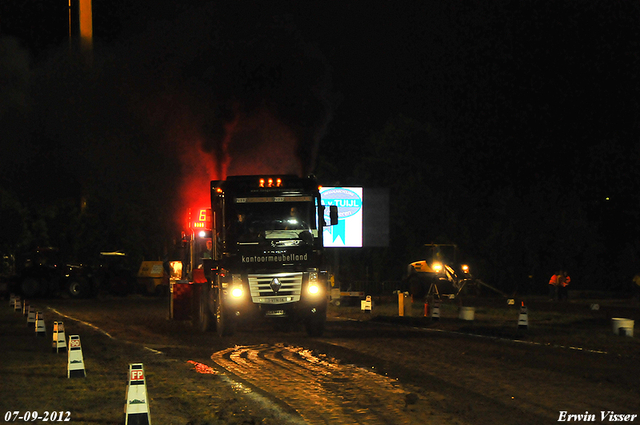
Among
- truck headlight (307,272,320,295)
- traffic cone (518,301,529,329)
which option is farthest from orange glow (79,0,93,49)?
traffic cone (518,301,529,329)

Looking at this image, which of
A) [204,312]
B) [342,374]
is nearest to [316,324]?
[204,312]

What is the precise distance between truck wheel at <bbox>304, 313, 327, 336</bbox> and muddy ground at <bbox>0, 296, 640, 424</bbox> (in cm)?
33

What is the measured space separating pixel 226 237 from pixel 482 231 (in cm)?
3461

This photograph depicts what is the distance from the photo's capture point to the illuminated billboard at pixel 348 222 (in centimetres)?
3897

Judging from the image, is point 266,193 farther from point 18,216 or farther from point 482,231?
point 18,216

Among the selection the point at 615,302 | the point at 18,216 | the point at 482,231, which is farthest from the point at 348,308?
the point at 18,216

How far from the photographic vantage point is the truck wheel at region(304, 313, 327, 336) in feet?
64.6

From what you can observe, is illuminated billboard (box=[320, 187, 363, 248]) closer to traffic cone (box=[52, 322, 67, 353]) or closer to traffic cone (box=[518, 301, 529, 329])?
traffic cone (box=[518, 301, 529, 329])

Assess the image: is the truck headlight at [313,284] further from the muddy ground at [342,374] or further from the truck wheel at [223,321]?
the truck wheel at [223,321]

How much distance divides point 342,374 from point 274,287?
263 inches

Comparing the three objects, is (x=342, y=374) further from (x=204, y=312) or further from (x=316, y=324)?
(x=204, y=312)

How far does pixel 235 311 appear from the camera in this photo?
1933cm

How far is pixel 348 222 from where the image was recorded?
39.2 metres

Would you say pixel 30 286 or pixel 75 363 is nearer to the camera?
pixel 75 363
